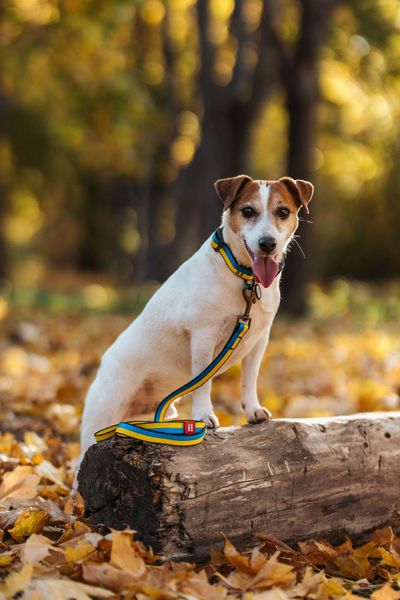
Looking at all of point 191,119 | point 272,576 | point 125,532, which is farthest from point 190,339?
point 191,119

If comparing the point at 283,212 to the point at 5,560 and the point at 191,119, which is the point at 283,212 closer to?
the point at 5,560

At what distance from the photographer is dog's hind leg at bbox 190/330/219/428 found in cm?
354

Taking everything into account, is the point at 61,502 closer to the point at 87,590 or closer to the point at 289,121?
the point at 87,590

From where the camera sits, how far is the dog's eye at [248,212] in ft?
11.3

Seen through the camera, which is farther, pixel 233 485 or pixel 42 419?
pixel 42 419

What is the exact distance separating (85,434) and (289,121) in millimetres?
9186

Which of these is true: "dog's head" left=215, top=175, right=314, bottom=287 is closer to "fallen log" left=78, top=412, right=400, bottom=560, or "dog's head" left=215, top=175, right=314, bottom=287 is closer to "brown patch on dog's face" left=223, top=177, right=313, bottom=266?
"brown patch on dog's face" left=223, top=177, right=313, bottom=266

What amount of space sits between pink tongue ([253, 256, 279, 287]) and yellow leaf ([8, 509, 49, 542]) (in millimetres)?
1317

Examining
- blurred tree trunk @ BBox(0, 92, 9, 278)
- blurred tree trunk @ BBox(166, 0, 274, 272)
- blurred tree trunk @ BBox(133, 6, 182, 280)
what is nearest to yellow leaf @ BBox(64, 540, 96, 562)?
blurred tree trunk @ BBox(166, 0, 274, 272)

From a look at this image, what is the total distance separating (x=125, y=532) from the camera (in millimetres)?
2867

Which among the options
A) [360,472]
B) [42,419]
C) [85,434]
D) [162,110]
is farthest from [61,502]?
[162,110]

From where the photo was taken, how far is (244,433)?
3.46 m

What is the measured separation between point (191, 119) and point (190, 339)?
16.3m

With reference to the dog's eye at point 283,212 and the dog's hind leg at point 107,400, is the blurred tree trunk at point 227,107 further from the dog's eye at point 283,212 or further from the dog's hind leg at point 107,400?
the dog's eye at point 283,212
